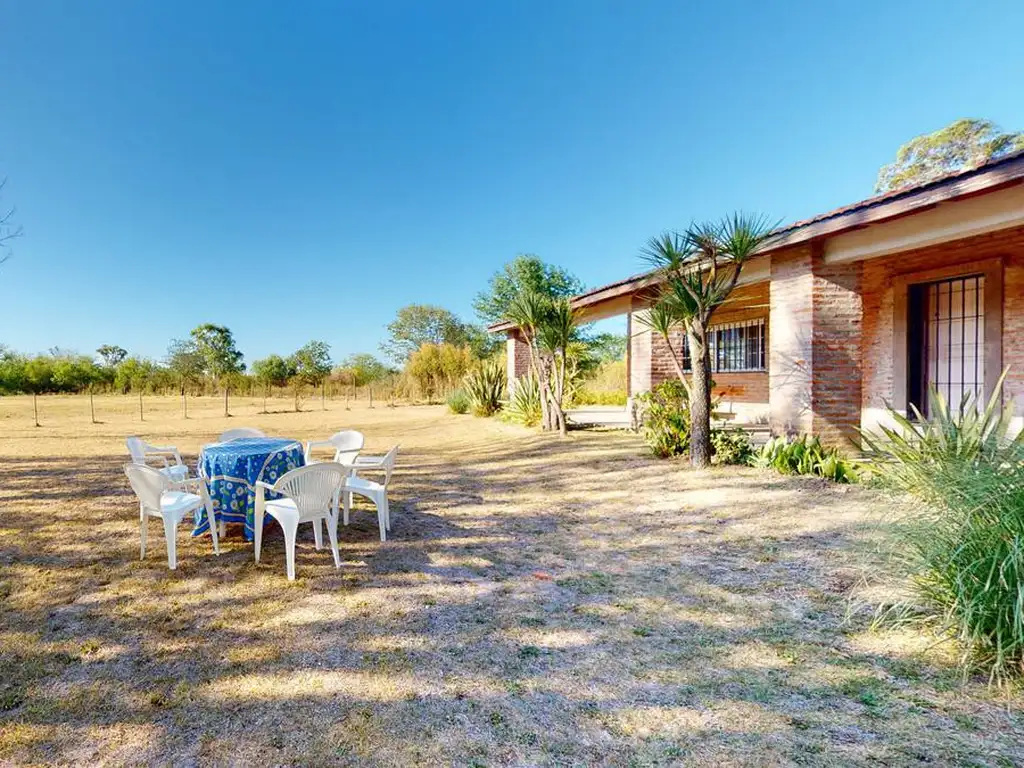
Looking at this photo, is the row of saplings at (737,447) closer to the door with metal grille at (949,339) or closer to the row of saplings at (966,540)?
the door with metal grille at (949,339)

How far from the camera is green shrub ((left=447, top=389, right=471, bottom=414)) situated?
1853 centimetres

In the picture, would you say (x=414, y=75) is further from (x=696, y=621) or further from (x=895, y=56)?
(x=696, y=621)

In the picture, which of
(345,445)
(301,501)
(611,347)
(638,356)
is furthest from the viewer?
(611,347)

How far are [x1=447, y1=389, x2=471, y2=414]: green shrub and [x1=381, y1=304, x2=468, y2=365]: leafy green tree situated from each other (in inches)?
870

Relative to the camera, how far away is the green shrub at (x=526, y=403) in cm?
1341

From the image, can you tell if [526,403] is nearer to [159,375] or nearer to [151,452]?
[151,452]

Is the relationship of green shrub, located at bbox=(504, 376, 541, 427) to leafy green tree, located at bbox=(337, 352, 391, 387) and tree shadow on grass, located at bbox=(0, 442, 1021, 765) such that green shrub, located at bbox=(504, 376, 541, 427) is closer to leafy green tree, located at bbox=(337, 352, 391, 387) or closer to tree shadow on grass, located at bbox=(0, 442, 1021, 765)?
tree shadow on grass, located at bbox=(0, 442, 1021, 765)

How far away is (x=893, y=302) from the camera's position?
317 inches

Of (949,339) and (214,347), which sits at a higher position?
(214,347)

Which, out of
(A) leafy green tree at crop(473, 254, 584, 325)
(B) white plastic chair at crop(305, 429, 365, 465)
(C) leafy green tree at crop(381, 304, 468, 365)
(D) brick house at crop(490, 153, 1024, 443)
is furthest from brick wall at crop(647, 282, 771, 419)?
(C) leafy green tree at crop(381, 304, 468, 365)

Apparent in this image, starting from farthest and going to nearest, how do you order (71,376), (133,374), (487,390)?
1. (133,374)
2. (71,376)
3. (487,390)

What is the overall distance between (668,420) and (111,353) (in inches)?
2302

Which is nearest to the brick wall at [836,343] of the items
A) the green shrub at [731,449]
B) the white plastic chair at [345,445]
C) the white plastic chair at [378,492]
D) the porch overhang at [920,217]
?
the porch overhang at [920,217]

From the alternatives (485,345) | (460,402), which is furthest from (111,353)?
(460,402)
